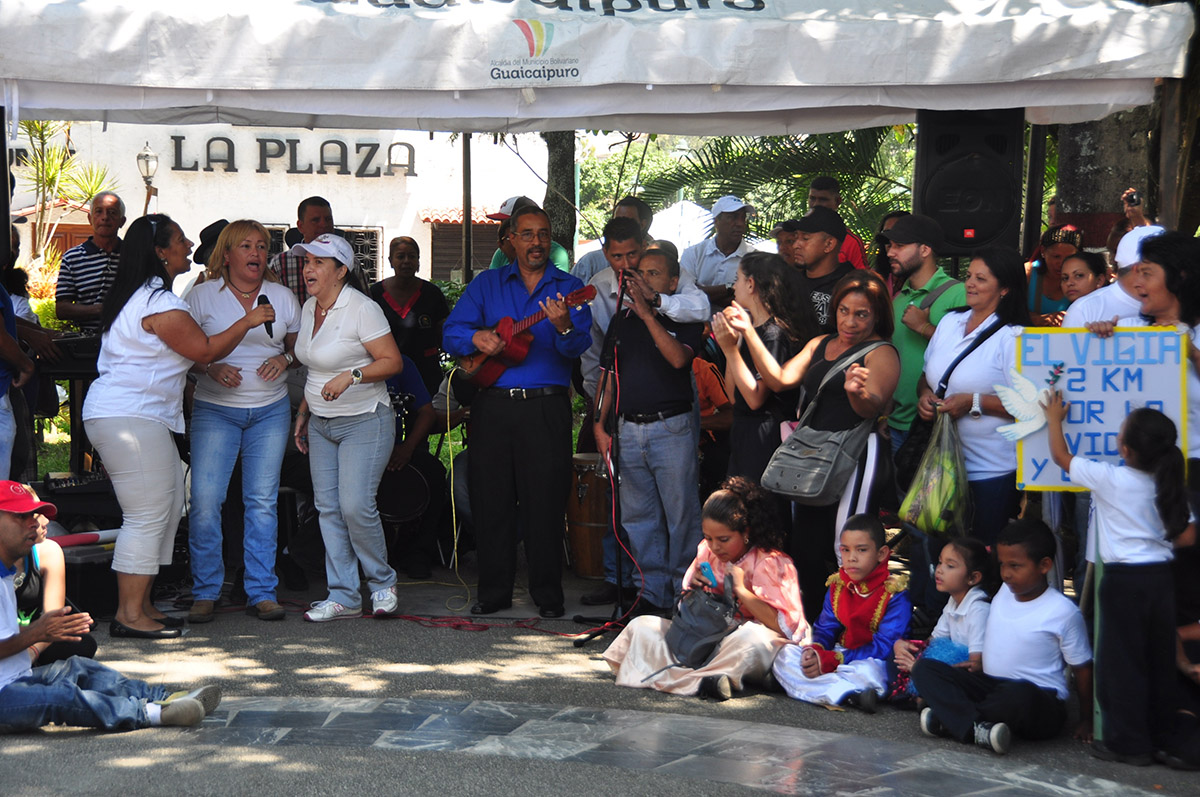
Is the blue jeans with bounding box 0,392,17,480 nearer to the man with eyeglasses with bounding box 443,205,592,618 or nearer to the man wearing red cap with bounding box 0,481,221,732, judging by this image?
the man wearing red cap with bounding box 0,481,221,732

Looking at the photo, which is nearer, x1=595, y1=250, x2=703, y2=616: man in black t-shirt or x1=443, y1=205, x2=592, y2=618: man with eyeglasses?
x1=595, y1=250, x2=703, y2=616: man in black t-shirt

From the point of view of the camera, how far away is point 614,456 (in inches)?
250

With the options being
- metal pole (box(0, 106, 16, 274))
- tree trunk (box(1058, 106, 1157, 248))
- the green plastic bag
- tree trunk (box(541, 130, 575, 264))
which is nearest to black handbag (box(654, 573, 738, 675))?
the green plastic bag

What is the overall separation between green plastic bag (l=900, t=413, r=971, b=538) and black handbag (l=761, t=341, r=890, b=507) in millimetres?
296

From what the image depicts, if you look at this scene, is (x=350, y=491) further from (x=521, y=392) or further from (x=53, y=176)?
(x=53, y=176)

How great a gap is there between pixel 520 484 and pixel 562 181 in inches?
257

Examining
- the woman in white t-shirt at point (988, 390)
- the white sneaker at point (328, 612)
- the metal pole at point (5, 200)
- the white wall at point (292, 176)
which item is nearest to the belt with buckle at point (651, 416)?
the woman in white t-shirt at point (988, 390)

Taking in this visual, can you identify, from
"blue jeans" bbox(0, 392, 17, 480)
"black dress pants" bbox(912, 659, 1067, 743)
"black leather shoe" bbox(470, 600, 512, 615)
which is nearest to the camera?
"black dress pants" bbox(912, 659, 1067, 743)

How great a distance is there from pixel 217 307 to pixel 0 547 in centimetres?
201

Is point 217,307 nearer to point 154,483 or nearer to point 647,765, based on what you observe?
point 154,483

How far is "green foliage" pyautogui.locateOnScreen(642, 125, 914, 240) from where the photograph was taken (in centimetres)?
1238

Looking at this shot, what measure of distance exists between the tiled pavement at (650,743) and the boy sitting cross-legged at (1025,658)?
161mm

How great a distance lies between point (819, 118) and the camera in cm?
774

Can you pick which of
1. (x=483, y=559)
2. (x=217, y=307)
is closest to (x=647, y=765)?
(x=483, y=559)
